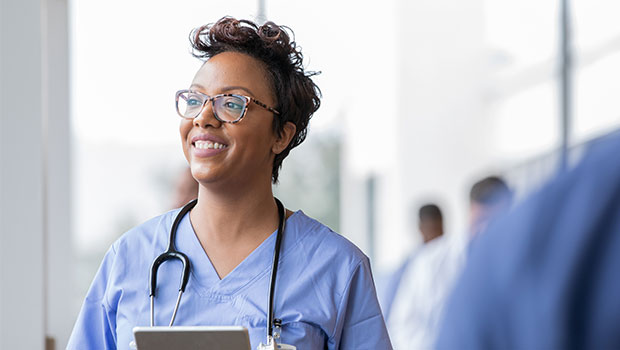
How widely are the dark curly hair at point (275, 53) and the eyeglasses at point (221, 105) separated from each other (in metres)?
0.09

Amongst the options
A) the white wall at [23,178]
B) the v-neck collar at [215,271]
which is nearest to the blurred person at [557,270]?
the v-neck collar at [215,271]

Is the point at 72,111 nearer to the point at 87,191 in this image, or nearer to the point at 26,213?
the point at 26,213

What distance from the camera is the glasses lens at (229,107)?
1.50 metres

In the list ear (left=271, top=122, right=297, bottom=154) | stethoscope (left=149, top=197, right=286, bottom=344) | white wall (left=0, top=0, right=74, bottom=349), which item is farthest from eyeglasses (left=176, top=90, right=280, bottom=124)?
white wall (left=0, top=0, right=74, bottom=349)

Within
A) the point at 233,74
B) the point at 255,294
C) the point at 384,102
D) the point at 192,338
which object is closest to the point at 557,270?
the point at 192,338

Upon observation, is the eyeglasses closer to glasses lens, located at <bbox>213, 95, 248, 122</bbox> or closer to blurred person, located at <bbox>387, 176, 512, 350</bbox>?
glasses lens, located at <bbox>213, 95, 248, 122</bbox>

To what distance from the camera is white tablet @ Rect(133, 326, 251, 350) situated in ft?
4.08

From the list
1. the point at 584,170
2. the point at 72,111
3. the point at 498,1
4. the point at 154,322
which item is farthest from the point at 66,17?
the point at 498,1

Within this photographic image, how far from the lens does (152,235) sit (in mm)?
1602

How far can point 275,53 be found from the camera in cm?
160

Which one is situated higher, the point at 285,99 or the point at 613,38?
the point at 613,38

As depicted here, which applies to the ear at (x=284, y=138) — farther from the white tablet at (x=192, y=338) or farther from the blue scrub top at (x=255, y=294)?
the white tablet at (x=192, y=338)

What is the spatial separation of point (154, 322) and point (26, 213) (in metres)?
0.92

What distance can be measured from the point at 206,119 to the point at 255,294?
0.35m
